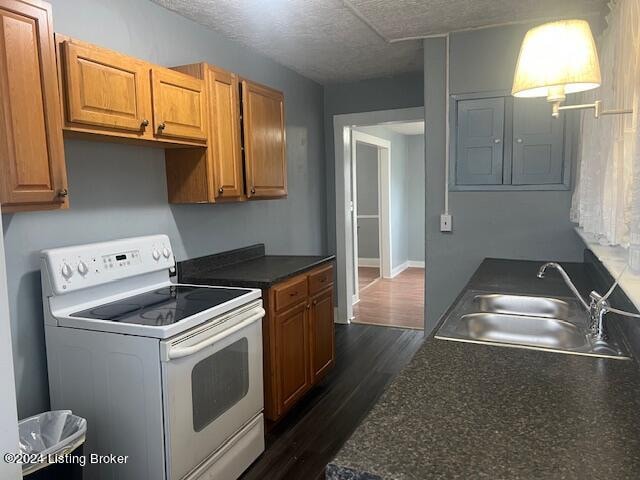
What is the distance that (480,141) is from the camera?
2910 millimetres

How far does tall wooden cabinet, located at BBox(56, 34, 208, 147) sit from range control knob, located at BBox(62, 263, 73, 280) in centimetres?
53

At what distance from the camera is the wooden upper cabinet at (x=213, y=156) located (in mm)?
2428

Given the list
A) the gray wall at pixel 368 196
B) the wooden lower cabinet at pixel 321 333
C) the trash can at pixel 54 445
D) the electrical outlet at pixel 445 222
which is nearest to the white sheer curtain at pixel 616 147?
the electrical outlet at pixel 445 222

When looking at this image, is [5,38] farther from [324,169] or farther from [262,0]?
[324,169]

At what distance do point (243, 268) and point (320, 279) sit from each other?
52cm

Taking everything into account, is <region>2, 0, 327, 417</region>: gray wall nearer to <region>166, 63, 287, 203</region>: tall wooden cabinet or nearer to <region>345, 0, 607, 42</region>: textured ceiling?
<region>166, 63, 287, 203</region>: tall wooden cabinet

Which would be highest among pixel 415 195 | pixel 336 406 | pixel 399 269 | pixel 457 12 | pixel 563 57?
pixel 457 12

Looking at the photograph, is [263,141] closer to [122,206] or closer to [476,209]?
[122,206]

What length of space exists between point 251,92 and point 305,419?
1982 millimetres

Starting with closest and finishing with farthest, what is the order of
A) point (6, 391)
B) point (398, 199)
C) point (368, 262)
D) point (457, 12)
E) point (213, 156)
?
point (6, 391) < point (213, 156) < point (457, 12) < point (398, 199) < point (368, 262)

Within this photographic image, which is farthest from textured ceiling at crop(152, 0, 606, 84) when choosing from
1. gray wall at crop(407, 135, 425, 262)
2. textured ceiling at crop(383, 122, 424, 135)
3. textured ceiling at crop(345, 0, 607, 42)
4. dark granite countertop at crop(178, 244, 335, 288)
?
gray wall at crop(407, 135, 425, 262)

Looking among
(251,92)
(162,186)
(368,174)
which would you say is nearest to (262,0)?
(251,92)

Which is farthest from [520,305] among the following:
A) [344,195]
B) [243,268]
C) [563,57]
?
[344,195]

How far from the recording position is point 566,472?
29.3 inches
